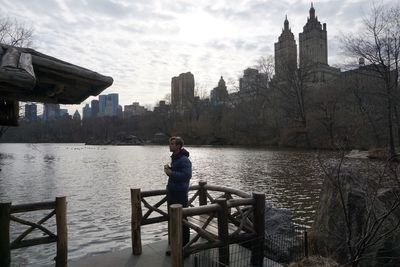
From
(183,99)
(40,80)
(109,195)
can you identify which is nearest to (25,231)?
(40,80)

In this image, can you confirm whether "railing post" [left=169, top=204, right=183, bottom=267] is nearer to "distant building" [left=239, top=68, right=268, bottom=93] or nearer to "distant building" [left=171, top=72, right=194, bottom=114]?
"distant building" [left=239, top=68, right=268, bottom=93]

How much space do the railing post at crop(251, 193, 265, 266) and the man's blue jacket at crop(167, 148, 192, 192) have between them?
126 cm

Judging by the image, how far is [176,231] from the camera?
4.96 meters

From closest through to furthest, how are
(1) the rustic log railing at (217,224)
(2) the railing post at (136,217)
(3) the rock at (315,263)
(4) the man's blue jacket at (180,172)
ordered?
(1) the rustic log railing at (217,224)
(3) the rock at (315,263)
(4) the man's blue jacket at (180,172)
(2) the railing post at (136,217)

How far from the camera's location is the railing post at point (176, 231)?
494 cm

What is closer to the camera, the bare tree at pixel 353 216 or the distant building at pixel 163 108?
the bare tree at pixel 353 216

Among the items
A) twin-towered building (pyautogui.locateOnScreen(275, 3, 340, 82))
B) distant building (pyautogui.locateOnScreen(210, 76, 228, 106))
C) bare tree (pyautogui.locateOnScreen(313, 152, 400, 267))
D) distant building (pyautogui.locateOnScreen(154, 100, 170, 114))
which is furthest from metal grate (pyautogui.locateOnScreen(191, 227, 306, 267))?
distant building (pyautogui.locateOnScreen(154, 100, 170, 114))

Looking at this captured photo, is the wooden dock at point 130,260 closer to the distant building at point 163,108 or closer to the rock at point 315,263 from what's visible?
the rock at point 315,263

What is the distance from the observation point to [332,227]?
686 centimetres

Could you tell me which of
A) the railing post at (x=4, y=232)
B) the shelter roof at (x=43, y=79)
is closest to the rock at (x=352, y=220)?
the shelter roof at (x=43, y=79)

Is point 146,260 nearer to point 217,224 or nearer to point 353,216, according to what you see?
point 217,224

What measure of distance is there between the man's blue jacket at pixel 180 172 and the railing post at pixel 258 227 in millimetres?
1263

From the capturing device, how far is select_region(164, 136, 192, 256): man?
597 centimetres

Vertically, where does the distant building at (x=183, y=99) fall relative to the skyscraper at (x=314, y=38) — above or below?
below
